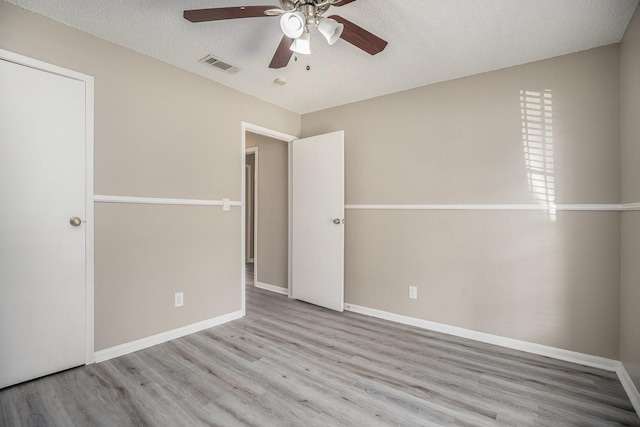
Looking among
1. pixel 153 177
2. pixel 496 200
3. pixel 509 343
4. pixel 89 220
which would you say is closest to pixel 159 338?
pixel 89 220

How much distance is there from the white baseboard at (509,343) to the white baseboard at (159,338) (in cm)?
147

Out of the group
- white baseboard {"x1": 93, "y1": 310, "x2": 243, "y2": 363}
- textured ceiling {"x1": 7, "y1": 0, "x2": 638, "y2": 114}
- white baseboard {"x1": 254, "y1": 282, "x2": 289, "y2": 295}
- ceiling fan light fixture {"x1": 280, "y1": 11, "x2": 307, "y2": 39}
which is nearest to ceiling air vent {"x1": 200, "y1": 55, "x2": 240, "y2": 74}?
textured ceiling {"x1": 7, "y1": 0, "x2": 638, "y2": 114}

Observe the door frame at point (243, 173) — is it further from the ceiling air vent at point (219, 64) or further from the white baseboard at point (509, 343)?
the white baseboard at point (509, 343)

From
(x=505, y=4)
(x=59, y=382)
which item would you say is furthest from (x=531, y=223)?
(x=59, y=382)

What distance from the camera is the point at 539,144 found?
7.88ft

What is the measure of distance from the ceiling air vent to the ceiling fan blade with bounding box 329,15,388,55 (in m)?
1.20

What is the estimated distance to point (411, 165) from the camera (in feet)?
10.00

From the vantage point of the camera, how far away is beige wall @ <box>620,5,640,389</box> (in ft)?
5.95

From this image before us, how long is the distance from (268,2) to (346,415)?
2391 millimetres

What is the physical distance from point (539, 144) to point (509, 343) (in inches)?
63.4

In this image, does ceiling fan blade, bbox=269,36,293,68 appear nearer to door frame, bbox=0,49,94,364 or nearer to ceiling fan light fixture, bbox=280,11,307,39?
ceiling fan light fixture, bbox=280,11,307,39

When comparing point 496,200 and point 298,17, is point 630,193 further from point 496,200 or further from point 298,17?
point 298,17

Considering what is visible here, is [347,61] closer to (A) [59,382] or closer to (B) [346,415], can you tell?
(B) [346,415]

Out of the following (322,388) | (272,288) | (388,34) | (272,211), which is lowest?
(322,388)
